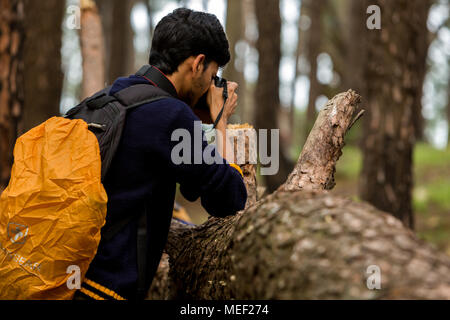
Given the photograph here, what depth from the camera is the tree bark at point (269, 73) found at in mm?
8547

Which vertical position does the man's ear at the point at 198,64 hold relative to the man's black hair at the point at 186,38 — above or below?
below

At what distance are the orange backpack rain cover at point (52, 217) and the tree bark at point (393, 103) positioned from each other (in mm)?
3952

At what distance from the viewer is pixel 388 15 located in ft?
16.2

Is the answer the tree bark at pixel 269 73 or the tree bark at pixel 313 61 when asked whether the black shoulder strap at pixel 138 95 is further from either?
the tree bark at pixel 313 61

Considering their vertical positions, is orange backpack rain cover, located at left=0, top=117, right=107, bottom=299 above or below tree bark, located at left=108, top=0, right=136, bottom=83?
below

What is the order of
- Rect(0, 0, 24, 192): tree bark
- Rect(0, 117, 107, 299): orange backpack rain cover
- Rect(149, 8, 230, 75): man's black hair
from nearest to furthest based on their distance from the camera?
Rect(0, 117, 107, 299): orange backpack rain cover < Rect(149, 8, 230, 75): man's black hair < Rect(0, 0, 24, 192): tree bark

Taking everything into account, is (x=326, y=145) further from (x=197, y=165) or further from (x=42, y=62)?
(x=42, y=62)

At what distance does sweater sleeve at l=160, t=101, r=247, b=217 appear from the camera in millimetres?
1866

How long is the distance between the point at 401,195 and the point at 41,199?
4.28 meters

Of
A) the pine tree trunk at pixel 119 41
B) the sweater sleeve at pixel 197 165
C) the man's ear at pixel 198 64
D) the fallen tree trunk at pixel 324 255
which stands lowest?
the fallen tree trunk at pixel 324 255

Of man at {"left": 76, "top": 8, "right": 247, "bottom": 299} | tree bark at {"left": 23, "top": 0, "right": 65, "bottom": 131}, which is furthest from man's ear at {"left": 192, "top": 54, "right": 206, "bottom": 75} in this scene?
tree bark at {"left": 23, "top": 0, "right": 65, "bottom": 131}

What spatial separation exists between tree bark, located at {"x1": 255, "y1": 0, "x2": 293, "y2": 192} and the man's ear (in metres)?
6.34

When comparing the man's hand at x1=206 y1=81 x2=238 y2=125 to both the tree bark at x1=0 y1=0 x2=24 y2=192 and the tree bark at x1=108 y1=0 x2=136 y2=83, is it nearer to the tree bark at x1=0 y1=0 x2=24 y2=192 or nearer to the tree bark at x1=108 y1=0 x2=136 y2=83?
the tree bark at x1=0 y1=0 x2=24 y2=192

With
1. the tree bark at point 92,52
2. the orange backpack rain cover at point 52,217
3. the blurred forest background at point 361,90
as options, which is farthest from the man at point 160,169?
the tree bark at point 92,52
